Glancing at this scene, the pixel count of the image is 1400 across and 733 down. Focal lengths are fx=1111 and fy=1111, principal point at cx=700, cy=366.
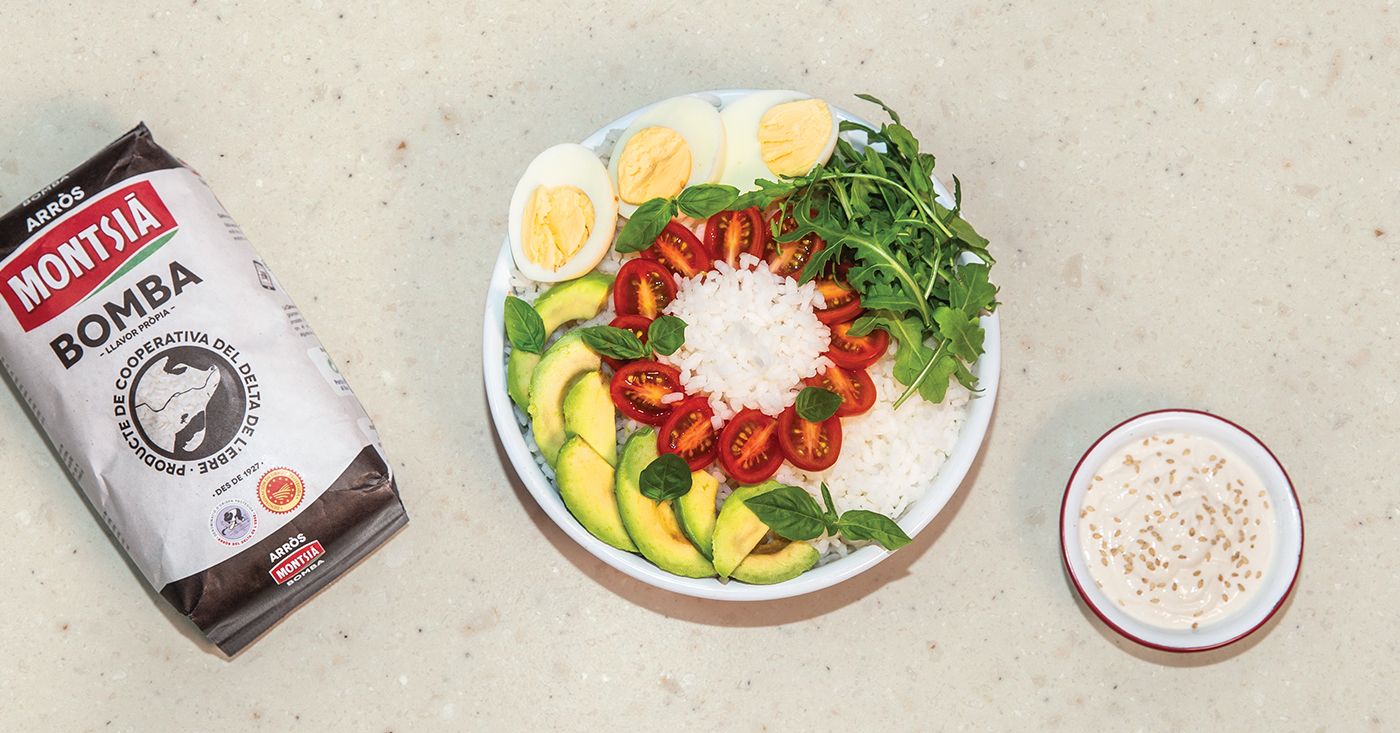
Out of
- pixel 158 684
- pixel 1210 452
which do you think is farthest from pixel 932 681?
pixel 158 684

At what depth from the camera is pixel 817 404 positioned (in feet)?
4.41

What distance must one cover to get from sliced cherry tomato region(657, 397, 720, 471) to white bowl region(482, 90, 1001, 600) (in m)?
0.16

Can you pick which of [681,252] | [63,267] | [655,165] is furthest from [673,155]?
[63,267]

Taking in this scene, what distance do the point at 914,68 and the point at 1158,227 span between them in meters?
0.46

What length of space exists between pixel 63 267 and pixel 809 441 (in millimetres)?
1036

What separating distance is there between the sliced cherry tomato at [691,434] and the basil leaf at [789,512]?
0.10 m

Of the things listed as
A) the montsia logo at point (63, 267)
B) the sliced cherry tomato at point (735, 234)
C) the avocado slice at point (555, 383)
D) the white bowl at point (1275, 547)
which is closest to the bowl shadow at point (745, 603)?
the white bowl at point (1275, 547)

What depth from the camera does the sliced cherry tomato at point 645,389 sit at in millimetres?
1396

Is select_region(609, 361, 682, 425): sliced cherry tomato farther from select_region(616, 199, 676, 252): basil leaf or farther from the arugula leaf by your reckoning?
the arugula leaf

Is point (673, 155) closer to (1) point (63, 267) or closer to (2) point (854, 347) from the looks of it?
(2) point (854, 347)

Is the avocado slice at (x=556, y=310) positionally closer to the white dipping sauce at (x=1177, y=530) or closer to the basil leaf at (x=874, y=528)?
the basil leaf at (x=874, y=528)

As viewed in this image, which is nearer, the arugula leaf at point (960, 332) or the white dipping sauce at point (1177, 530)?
the arugula leaf at point (960, 332)

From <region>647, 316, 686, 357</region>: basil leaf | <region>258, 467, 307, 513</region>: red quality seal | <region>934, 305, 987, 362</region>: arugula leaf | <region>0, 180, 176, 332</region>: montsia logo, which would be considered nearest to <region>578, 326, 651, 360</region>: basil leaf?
<region>647, 316, 686, 357</region>: basil leaf

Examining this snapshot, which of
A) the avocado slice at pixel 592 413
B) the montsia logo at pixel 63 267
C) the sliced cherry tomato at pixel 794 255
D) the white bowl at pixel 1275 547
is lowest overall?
the white bowl at pixel 1275 547
